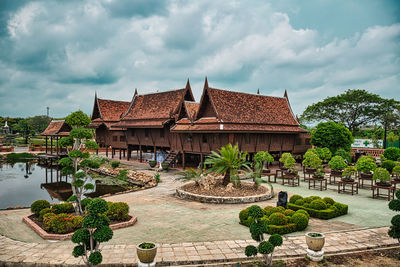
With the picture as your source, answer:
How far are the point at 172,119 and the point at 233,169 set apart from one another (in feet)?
40.7

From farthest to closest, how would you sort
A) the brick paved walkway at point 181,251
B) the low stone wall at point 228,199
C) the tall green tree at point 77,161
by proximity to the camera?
the low stone wall at point 228,199
the tall green tree at point 77,161
the brick paved walkway at point 181,251

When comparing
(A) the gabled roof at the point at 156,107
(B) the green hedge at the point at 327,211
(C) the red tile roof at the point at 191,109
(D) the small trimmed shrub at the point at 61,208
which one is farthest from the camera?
(A) the gabled roof at the point at 156,107

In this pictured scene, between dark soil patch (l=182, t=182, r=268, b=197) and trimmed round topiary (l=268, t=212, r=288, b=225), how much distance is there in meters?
4.46

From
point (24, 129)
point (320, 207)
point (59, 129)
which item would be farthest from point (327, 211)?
point (24, 129)

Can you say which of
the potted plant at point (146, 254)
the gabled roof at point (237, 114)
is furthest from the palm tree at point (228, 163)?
the potted plant at point (146, 254)

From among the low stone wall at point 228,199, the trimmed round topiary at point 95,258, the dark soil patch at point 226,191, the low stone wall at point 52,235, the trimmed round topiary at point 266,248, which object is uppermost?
the trimmed round topiary at point 266,248

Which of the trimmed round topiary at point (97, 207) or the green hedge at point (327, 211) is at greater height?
the trimmed round topiary at point (97, 207)

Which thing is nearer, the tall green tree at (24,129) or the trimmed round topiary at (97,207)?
the trimmed round topiary at (97,207)

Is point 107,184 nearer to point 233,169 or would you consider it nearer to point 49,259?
point 233,169

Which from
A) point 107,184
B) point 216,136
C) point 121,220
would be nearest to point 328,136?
point 216,136

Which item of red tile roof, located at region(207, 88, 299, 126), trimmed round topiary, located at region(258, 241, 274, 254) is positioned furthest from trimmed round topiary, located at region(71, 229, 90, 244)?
red tile roof, located at region(207, 88, 299, 126)

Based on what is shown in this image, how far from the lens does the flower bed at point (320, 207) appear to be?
10.5 metres

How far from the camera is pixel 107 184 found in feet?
70.7

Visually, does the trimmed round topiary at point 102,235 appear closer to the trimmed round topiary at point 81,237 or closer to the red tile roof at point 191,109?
the trimmed round topiary at point 81,237
